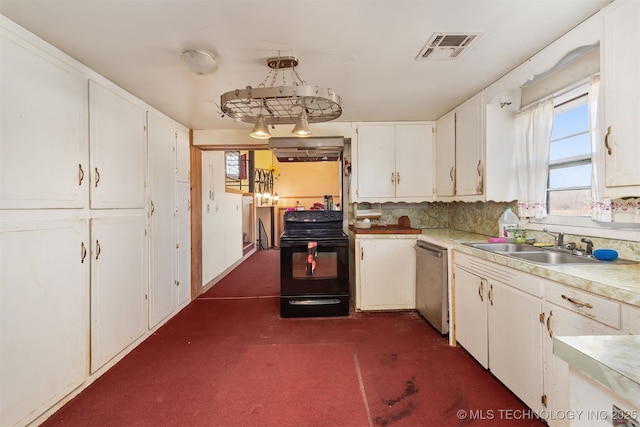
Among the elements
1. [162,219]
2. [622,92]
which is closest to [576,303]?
[622,92]

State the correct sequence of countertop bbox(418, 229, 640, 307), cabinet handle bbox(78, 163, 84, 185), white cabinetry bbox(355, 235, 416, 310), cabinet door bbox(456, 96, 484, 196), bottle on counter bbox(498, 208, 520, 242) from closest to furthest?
countertop bbox(418, 229, 640, 307) < cabinet handle bbox(78, 163, 84, 185) < bottle on counter bbox(498, 208, 520, 242) < cabinet door bbox(456, 96, 484, 196) < white cabinetry bbox(355, 235, 416, 310)

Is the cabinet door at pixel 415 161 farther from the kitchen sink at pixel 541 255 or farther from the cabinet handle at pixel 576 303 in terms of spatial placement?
the cabinet handle at pixel 576 303

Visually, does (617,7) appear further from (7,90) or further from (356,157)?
(7,90)

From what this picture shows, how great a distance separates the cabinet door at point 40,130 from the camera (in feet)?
4.53

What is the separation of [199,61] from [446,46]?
1.55 m

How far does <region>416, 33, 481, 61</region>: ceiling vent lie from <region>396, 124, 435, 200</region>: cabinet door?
56.5 inches

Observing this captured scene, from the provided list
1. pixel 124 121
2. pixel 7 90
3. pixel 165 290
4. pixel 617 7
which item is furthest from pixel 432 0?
pixel 165 290

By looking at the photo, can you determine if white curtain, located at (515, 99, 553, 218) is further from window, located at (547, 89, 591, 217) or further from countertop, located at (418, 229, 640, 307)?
countertop, located at (418, 229, 640, 307)

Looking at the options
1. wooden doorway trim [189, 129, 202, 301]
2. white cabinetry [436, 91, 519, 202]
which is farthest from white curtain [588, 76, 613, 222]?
wooden doorway trim [189, 129, 202, 301]

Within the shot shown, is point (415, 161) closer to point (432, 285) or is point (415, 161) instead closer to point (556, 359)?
point (432, 285)

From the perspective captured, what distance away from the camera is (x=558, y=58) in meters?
1.65

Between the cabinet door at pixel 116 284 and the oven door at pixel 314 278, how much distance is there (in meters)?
1.29

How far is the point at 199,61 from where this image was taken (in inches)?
69.7

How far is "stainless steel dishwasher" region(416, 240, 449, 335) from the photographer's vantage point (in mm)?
2393
